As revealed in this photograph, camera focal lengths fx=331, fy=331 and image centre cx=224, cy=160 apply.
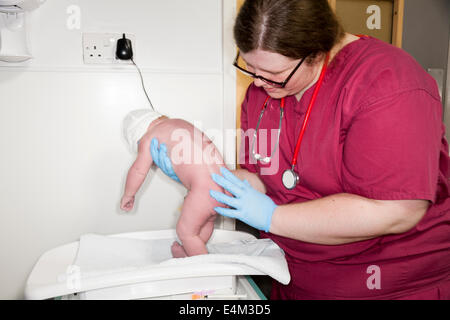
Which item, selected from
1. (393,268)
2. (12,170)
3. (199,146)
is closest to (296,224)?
(393,268)

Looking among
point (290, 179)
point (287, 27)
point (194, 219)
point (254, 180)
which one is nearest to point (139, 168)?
point (194, 219)

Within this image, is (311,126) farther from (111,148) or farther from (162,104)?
(111,148)

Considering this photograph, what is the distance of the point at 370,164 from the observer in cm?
73

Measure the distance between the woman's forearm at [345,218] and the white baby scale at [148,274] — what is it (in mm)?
111

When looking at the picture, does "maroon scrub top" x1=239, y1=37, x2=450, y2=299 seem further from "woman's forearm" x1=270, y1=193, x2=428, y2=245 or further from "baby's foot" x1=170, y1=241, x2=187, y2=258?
"baby's foot" x1=170, y1=241, x2=187, y2=258

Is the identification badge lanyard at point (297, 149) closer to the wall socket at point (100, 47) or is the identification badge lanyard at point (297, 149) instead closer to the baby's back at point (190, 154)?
the baby's back at point (190, 154)

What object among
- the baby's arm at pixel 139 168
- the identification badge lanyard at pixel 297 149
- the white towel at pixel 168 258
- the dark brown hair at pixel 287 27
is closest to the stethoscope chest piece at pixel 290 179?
the identification badge lanyard at pixel 297 149

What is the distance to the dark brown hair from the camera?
74 centimetres

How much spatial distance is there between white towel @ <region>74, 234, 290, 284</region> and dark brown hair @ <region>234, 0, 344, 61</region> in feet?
1.67

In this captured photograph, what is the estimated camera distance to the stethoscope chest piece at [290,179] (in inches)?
35.3

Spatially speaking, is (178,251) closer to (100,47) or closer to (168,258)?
(168,258)

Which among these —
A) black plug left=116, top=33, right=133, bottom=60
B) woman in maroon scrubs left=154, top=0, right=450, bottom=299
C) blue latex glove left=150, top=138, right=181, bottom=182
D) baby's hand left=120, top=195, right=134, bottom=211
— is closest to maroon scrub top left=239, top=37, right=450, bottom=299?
woman in maroon scrubs left=154, top=0, right=450, bottom=299

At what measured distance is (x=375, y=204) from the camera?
74 centimetres

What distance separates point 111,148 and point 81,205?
10.5 inches
